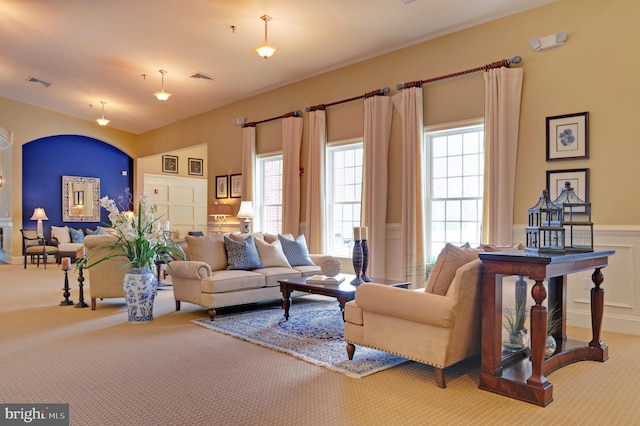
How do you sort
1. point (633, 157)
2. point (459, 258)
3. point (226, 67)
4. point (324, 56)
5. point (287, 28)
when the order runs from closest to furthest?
point (459, 258) → point (633, 157) → point (287, 28) → point (324, 56) → point (226, 67)

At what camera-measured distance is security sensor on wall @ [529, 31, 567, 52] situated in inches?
185

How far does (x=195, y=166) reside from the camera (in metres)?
13.6

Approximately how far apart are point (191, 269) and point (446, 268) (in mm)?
2955

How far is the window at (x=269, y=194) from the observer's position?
8.26 meters

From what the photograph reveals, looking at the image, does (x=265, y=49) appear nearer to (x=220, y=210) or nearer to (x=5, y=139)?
(x=220, y=210)

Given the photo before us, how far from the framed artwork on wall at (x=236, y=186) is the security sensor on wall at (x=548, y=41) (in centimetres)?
562

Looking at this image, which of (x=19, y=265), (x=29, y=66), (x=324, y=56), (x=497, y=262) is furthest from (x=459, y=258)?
(x=19, y=265)

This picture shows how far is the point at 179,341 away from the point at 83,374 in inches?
37.5

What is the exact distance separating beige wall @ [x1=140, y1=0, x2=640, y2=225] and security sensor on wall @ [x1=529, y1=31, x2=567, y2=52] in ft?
0.20

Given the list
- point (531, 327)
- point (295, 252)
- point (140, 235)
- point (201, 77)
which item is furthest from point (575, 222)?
point (201, 77)

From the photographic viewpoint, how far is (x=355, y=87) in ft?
22.0

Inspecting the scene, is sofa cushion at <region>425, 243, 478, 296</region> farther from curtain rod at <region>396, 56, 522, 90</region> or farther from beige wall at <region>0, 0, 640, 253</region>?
curtain rod at <region>396, 56, 522, 90</region>

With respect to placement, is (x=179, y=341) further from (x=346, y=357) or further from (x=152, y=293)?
(x=346, y=357)

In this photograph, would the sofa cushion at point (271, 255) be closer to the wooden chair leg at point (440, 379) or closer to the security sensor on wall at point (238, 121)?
the wooden chair leg at point (440, 379)
